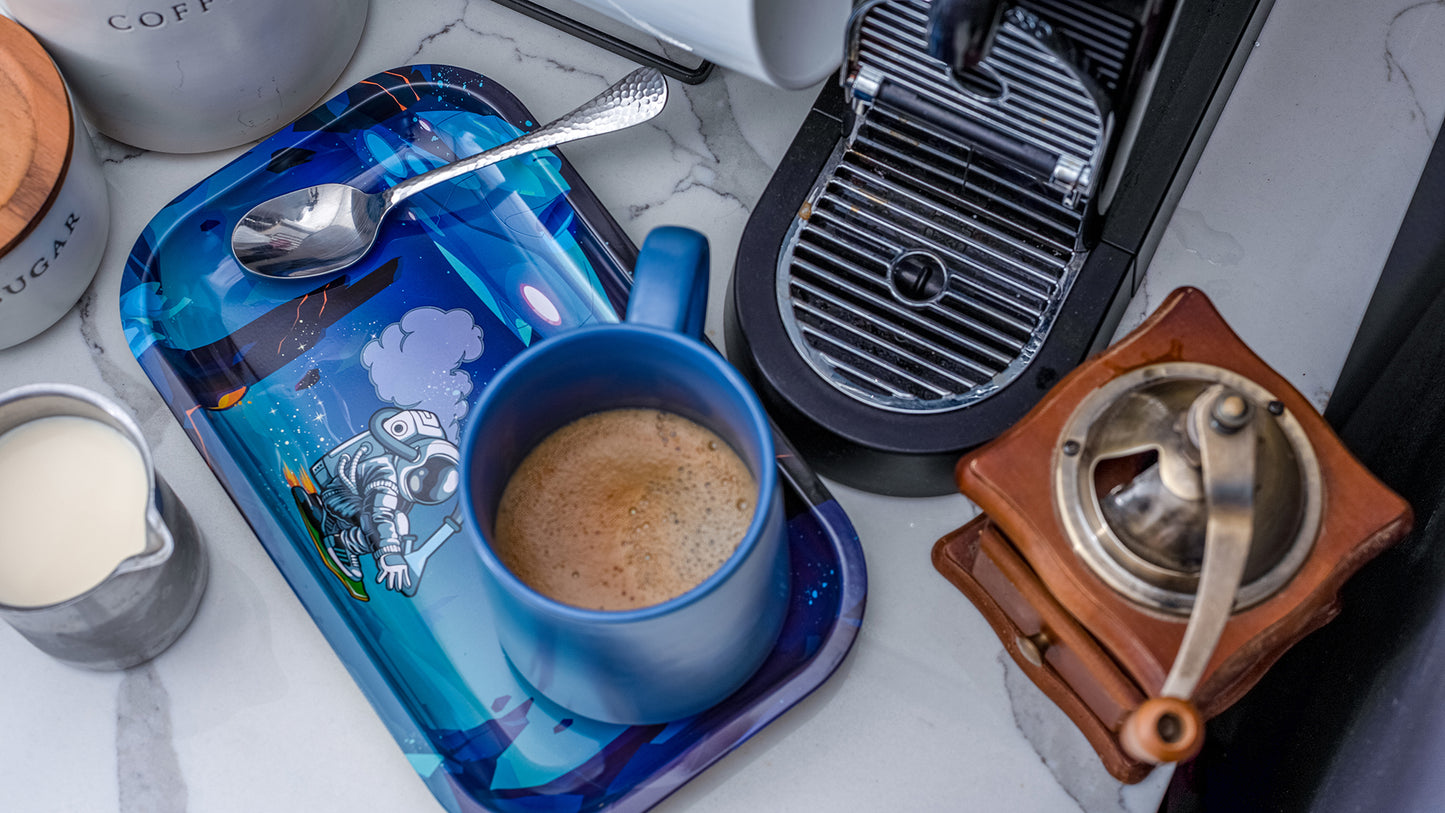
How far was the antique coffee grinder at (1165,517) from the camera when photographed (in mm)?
374

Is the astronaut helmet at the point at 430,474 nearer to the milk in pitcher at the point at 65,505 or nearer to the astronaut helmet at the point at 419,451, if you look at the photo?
the astronaut helmet at the point at 419,451

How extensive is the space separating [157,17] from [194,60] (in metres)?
0.03

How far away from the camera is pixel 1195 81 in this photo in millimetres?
517

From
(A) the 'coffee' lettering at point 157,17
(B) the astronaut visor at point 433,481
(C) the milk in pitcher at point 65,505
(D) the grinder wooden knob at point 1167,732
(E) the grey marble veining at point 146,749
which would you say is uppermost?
(A) the 'coffee' lettering at point 157,17

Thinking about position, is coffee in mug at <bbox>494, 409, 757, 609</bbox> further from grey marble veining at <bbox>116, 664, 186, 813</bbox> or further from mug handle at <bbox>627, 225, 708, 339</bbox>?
grey marble veining at <bbox>116, 664, 186, 813</bbox>

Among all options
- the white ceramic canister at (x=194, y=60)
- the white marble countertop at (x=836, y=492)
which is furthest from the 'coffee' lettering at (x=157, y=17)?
the white marble countertop at (x=836, y=492)

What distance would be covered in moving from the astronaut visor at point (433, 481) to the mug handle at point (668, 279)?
5.8 inches

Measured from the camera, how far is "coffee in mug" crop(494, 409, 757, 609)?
0.45 metres

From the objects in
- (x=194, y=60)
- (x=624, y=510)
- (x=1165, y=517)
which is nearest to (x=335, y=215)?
(x=194, y=60)

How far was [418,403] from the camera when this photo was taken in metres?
0.54

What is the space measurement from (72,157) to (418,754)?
0.29 meters

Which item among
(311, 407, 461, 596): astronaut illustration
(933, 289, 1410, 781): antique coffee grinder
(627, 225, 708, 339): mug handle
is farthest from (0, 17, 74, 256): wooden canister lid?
(933, 289, 1410, 781): antique coffee grinder

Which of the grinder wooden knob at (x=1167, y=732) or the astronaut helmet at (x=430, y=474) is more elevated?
the grinder wooden knob at (x=1167, y=732)

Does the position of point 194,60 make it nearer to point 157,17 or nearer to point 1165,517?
point 157,17
